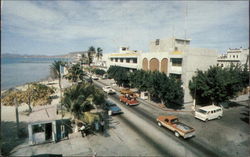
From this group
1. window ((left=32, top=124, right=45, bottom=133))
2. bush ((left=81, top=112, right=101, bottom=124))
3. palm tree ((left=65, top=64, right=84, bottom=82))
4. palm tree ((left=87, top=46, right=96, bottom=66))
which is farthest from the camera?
palm tree ((left=87, top=46, right=96, bottom=66))

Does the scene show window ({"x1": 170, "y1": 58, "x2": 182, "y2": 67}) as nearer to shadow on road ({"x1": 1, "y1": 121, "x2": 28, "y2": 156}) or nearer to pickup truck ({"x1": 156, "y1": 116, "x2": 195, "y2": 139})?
pickup truck ({"x1": 156, "y1": 116, "x2": 195, "y2": 139})

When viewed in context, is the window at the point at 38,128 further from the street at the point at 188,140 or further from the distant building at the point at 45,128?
the street at the point at 188,140

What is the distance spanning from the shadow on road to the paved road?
11.7 m

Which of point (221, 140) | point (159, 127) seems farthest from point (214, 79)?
point (159, 127)

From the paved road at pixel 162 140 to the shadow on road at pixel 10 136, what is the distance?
1168 centimetres

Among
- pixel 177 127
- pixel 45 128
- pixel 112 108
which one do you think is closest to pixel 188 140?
pixel 177 127

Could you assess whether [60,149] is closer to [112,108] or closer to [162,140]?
[162,140]

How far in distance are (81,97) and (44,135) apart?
5.32 meters

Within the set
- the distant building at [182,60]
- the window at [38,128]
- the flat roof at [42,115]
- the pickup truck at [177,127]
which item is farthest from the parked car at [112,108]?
the distant building at [182,60]

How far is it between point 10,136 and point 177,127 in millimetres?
17935

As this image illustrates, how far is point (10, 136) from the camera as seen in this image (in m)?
15.7

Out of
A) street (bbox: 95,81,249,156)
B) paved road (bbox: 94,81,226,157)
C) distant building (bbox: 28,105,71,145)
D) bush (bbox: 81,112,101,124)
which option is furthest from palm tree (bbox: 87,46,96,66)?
bush (bbox: 81,112,101,124)

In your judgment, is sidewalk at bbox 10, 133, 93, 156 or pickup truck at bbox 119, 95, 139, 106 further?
pickup truck at bbox 119, 95, 139, 106

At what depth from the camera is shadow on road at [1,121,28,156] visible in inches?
535
